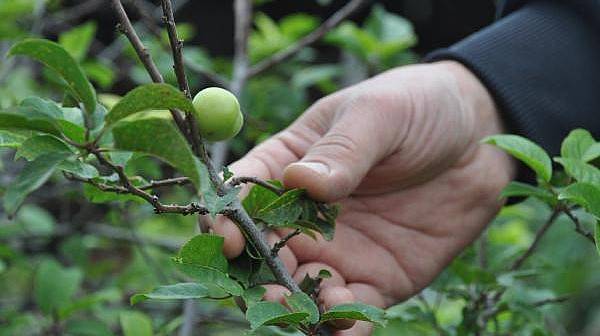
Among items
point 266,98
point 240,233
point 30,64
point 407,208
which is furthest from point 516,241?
point 30,64

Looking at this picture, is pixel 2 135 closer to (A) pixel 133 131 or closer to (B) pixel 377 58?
(A) pixel 133 131

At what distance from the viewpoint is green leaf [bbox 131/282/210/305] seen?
86 cm

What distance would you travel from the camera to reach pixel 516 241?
2.14m

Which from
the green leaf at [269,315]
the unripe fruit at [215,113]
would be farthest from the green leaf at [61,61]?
the green leaf at [269,315]

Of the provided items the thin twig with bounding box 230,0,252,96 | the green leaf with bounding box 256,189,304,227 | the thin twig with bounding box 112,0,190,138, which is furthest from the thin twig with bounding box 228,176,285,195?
the thin twig with bounding box 230,0,252,96

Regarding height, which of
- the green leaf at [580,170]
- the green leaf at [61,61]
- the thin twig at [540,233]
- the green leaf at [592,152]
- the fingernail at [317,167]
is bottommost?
the thin twig at [540,233]

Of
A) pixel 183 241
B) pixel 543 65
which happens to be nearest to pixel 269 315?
pixel 543 65

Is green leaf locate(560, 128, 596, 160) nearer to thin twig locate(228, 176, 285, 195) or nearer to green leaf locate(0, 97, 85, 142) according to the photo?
thin twig locate(228, 176, 285, 195)

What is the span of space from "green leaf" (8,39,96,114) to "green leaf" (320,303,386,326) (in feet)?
1.18

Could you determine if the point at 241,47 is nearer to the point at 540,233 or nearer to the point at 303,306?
the point at 540,233

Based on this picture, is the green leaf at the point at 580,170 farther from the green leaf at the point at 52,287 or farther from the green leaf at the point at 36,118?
the green leaf at the point at 52,287

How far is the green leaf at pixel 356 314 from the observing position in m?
0.86

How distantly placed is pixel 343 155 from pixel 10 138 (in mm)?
491

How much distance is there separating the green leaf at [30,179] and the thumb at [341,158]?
391mm
